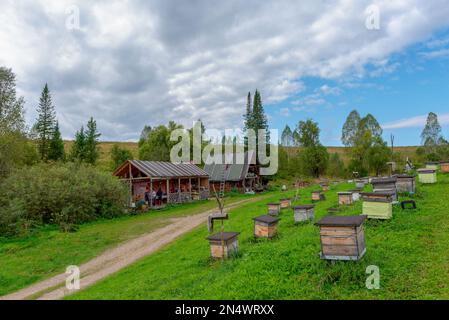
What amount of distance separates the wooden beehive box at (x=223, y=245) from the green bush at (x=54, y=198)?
47.2ft

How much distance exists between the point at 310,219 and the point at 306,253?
585cm

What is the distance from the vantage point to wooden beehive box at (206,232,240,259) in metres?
10.5

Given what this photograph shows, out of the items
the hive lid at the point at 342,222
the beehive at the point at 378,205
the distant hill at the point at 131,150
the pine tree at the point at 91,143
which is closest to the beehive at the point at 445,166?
the beehive at the point at 378,205

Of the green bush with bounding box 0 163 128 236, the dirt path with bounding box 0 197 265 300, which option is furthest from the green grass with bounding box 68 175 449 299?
the green bush with bounding box 0 163 128 236

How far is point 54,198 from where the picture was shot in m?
23.2

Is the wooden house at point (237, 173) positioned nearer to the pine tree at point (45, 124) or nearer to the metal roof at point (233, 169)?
the metal roof at point (233, 169)

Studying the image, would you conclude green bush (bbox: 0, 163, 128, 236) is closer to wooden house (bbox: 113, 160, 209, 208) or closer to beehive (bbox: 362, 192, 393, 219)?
wooden house (bbox: 113, 160, 209, 208)

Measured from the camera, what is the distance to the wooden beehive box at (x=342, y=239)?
754 cm

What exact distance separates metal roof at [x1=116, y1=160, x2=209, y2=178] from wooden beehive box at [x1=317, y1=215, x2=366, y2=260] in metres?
25.9

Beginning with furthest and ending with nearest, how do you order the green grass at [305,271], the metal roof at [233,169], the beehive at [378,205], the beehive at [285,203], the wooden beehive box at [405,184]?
the metal roof at [233,169]
the beehive at [285,203]
the wooden beehive box at [405,184]
the beehive at [378,205]
the green grass at [305,271]

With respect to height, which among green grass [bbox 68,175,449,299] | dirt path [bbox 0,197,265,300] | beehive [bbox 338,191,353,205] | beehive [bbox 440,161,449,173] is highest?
beehive [bbox 440,161,449,173]

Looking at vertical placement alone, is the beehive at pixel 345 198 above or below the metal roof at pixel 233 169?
below

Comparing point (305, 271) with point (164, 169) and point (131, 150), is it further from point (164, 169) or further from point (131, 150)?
point (131, 150)
